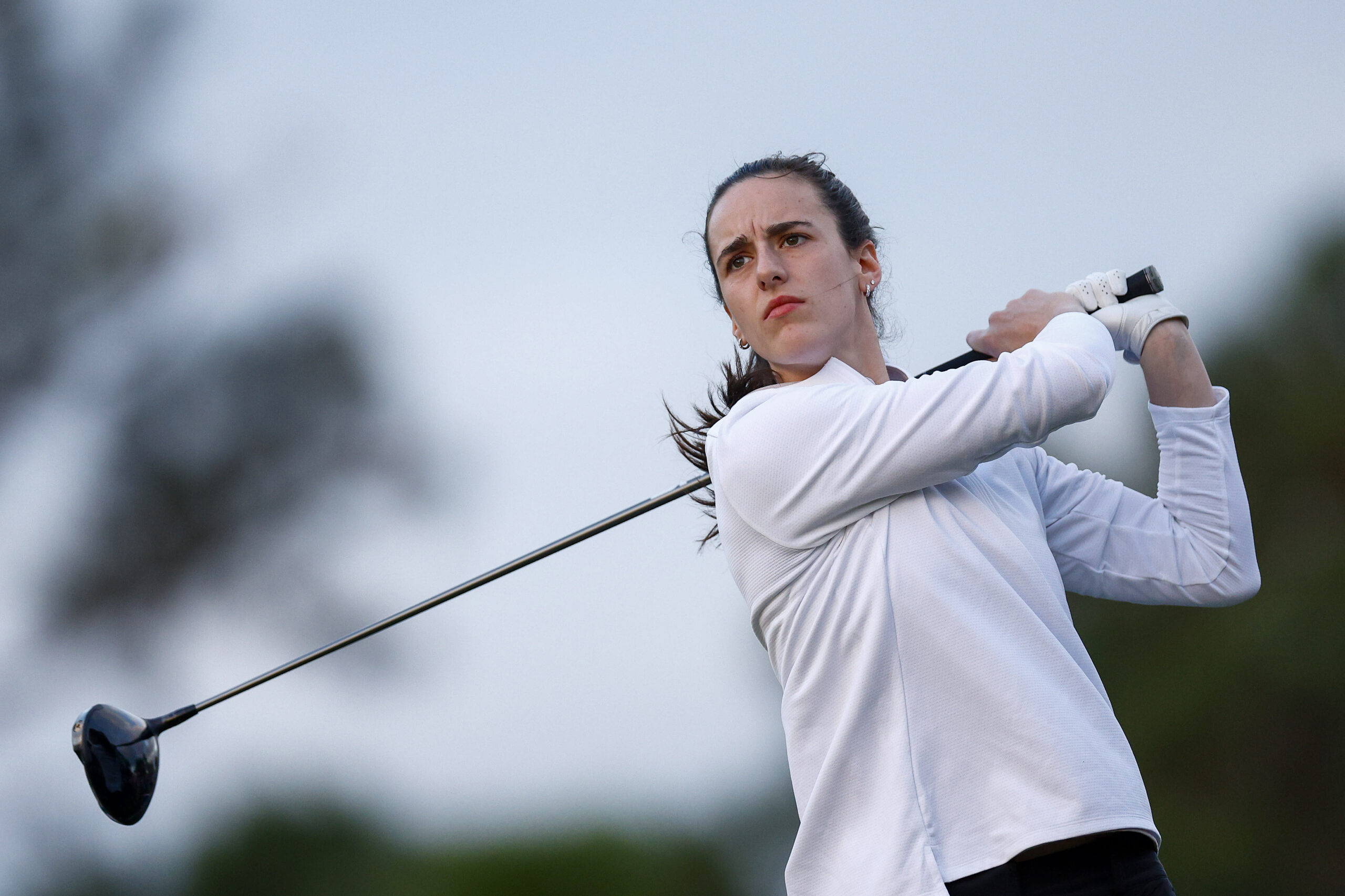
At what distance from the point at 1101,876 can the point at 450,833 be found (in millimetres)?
11641

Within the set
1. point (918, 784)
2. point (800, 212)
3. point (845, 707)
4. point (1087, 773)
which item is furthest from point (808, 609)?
point (800, 212)

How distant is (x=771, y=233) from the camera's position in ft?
6.19

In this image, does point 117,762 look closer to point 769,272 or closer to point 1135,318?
point 769,272

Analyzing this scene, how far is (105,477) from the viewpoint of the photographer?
8.50 metres

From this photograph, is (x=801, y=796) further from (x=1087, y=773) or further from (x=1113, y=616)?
(x=1113, y=616)

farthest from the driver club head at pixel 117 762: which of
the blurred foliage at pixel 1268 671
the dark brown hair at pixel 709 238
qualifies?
the blurred foliage at pixel 1268 671

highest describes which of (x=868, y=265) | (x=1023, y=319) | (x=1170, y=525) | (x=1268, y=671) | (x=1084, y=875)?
(x=868, y=265)

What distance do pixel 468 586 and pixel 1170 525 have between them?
111 cm

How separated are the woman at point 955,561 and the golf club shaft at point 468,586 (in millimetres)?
320

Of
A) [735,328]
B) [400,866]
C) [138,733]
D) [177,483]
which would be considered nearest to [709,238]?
[735,328]

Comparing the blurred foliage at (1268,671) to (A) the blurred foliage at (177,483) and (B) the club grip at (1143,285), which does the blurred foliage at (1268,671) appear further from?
(B) the club grip at (1143,285)

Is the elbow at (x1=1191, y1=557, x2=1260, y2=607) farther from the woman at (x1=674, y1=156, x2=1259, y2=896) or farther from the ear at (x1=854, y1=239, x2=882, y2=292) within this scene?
the ear at (x1=854, y1=239, x2=882, y2=292)

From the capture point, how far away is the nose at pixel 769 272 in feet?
6.04

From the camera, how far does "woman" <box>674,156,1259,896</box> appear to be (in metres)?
1.43
